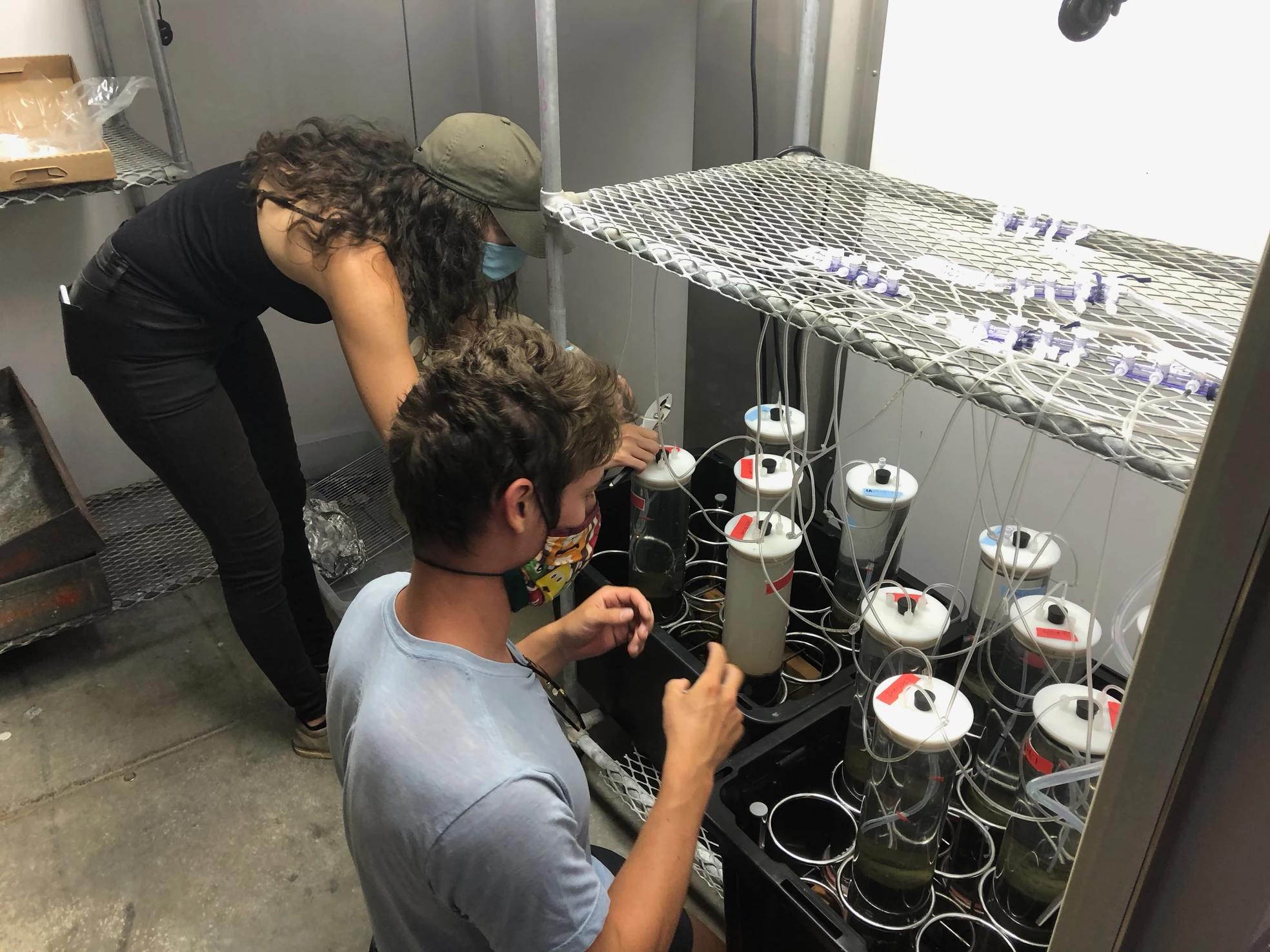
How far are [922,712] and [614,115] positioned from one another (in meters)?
1.50

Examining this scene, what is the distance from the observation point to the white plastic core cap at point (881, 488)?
116 cm

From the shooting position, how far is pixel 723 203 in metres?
1.17

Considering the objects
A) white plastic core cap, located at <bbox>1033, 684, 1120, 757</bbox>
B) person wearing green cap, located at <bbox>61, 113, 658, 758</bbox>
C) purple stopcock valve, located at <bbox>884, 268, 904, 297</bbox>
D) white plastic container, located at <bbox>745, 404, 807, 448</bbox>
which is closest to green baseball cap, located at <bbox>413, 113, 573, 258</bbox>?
person wearing green cap, located at <bbox>61, 113, 658, 758</bbox>

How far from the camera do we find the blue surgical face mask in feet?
4.15

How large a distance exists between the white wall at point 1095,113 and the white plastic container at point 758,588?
563 mm

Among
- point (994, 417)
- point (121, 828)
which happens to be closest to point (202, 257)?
point (121, 828)

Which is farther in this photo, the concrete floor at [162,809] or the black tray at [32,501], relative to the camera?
the black tray at [32,501]

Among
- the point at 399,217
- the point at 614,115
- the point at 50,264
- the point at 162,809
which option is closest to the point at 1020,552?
the point at 399,217

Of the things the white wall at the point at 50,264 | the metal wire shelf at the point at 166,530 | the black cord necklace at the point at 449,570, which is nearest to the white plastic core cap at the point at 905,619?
the black cord necklace at the point at 449,570

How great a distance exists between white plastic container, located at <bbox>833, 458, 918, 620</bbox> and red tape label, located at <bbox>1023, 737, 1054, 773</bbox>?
26 centimetres

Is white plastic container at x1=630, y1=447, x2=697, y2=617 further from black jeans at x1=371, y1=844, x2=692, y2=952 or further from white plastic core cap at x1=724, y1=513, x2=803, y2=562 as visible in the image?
black jeans at x1=371, y1=844, x2=692, y2=952

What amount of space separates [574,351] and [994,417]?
712mm

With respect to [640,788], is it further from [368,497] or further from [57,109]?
[57,109]

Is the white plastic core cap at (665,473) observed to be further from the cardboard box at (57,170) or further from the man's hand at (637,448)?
the cardboard box at (57,170)
